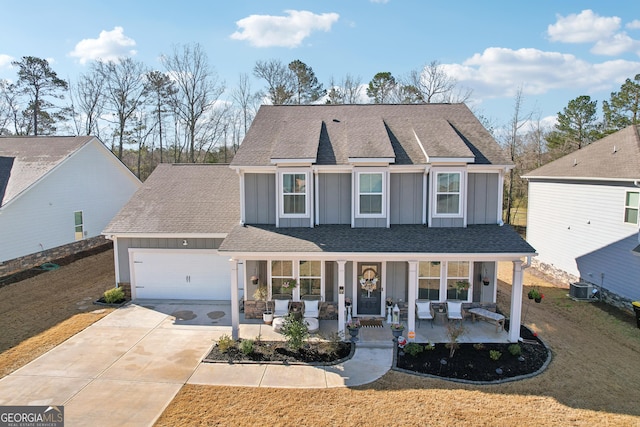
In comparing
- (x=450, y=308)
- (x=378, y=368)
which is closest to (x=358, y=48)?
(x=450, y=308)

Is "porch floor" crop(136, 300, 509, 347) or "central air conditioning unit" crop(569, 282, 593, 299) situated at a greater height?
"central air conditioning unit" crop(569, 282, 593, 299)

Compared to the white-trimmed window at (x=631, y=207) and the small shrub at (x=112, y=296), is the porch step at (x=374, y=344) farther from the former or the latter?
the white-trimmed window at (x=631, y=207)

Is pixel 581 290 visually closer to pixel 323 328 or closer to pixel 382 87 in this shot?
pixel 323 328

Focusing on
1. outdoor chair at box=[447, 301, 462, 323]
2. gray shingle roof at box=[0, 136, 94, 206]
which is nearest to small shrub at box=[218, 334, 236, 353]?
outdoor chair at box=[447, 301, 462, 323]

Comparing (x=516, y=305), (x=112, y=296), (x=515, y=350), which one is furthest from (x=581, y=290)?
(x=112, y=296)

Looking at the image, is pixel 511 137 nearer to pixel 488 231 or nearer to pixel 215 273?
pixel 488 231

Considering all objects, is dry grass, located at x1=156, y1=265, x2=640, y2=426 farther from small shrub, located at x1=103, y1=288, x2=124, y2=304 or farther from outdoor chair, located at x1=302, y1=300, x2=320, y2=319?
small shrub, located at x1=103, y1=288, x2=124, y2=304

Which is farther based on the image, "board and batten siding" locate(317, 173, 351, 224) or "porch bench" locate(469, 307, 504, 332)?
"board and batten siding" locate(317, 173, 351, 224)
